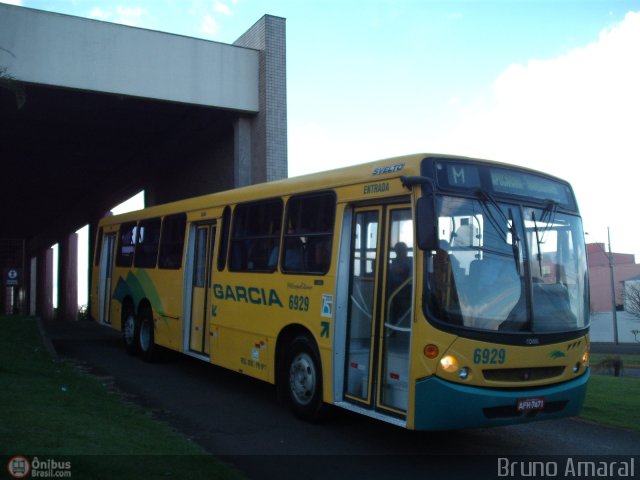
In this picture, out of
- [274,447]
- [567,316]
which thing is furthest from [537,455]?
[274,447]

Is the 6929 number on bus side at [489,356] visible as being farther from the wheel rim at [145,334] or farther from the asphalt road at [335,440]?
the wheel rim at [145,334]

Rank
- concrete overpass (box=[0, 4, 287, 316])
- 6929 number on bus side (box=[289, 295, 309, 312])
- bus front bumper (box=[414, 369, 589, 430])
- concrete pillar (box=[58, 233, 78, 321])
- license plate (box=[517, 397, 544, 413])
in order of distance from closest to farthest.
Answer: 1. bus front bumper (box=[414, 369, 589, 430])
2. license plate (box=[517, 397, 544, 413])
3. 6929 number on bus side (box=[289, 295, 309, 312])
4. concrete overpass (box=[0, 4, 287, 316])
5. concrete pillar (box=[58, 233, 78, 321])

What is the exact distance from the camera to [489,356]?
6203mm

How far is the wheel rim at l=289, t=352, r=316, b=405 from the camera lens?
784 cm

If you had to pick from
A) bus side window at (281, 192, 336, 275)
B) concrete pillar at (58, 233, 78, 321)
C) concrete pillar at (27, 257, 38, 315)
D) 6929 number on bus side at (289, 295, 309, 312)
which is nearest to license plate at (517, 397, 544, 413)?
bus side window at (281, 192, 336, 275)

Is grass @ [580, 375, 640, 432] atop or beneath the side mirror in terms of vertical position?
beneath

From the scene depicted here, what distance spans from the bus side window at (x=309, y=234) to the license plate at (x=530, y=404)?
2.57m

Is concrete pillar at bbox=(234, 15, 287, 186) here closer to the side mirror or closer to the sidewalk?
the side mirror

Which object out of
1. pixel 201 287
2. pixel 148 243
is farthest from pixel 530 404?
pixel 148 243

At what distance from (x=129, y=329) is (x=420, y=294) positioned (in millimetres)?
8794

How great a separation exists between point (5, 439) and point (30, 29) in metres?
13.4

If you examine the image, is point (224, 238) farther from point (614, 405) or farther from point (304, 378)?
point (614, 405)

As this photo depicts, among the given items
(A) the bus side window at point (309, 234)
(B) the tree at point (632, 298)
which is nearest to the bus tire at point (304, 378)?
(A) the bus side window at point (309, 234)

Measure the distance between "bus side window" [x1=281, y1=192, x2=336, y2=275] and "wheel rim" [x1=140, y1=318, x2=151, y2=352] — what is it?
508cm
